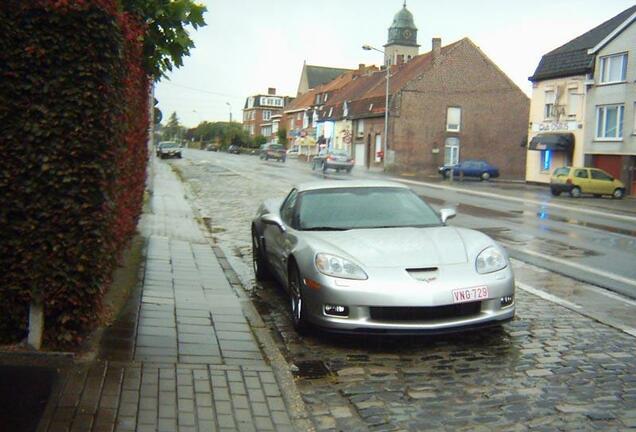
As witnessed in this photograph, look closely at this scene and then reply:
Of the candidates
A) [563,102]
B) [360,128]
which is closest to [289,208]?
[563,102]

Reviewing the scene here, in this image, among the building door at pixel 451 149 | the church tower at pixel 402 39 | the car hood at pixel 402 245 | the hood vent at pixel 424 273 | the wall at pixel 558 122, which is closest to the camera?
the hood vent at pixel 424 273

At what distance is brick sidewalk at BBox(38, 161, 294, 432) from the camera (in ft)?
14.0

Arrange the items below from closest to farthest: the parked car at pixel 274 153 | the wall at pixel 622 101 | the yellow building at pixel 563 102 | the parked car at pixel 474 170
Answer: the wall at pixel 622 101, the yellow building at pixel 563 102, the parked car at pixel 474 170, the parked car at pixel 274 153

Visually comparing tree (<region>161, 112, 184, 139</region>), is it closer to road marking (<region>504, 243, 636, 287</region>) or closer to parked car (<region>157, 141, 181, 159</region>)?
parked car (<region>157, 141, 181, 159</region>)

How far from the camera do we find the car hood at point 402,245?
20.3ft

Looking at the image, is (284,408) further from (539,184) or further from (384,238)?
(539,184)

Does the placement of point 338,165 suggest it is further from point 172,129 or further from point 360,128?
point 172,129

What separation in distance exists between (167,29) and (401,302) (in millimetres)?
4545

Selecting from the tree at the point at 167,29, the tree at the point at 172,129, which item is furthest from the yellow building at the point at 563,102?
the tree at the point at 172,129

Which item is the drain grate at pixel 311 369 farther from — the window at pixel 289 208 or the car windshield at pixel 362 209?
the window at pixel 289 208

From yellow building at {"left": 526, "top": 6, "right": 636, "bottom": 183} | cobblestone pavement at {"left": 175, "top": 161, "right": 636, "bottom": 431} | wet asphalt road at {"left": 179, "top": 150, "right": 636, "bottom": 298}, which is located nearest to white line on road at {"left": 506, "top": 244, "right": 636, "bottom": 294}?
wet asphalt road at {"left": 179, "top": 150, "right": 636, "bottom": 298}

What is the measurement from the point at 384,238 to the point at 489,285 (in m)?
1.09

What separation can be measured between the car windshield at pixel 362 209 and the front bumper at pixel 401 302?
1.32 metres

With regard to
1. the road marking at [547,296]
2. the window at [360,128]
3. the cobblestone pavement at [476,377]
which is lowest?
the road marking at [547,296]
